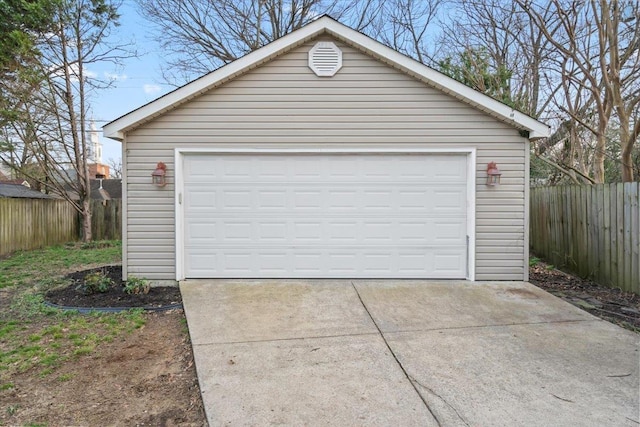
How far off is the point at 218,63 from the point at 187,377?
16.0 m

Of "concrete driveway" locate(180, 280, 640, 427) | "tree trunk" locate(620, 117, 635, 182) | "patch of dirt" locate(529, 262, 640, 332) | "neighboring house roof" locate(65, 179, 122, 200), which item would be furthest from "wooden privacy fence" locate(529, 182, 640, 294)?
"neighboring house roof" locate(65, 179, 122, 200)

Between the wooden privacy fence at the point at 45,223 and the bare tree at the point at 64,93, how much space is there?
30.8 inches

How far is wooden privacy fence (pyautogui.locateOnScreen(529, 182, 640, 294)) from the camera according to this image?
5.60 m

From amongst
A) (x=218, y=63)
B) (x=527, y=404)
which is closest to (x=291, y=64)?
(x=527, y=404)

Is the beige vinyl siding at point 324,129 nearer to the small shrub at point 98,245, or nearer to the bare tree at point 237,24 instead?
the small shrub at point 98,245

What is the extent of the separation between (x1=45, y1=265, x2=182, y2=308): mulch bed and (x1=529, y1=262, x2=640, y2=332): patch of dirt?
5513 mm

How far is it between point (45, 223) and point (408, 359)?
12895 mm

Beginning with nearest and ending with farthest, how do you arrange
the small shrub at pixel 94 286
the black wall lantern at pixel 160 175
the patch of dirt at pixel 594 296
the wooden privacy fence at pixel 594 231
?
the patch of dirt at pixel 594 296 < the wooden privacy fence at pixel 594 231 < the small shrub at pixel 94 286 < the black wall lantern at pixel 160 175

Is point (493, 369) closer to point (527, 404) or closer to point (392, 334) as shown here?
point (527, 404)

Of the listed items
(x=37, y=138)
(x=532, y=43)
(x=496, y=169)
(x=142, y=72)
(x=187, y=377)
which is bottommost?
(x=187, y=377)

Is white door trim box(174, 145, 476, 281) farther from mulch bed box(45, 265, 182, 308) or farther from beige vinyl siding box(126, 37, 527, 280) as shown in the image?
mulch bed box(45, 265, 182, 308)

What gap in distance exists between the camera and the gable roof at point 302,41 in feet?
19.9

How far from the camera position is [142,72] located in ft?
47.7

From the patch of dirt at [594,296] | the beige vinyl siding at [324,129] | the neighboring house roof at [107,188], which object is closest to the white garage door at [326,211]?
the beige vinyl siding at [324,129]
